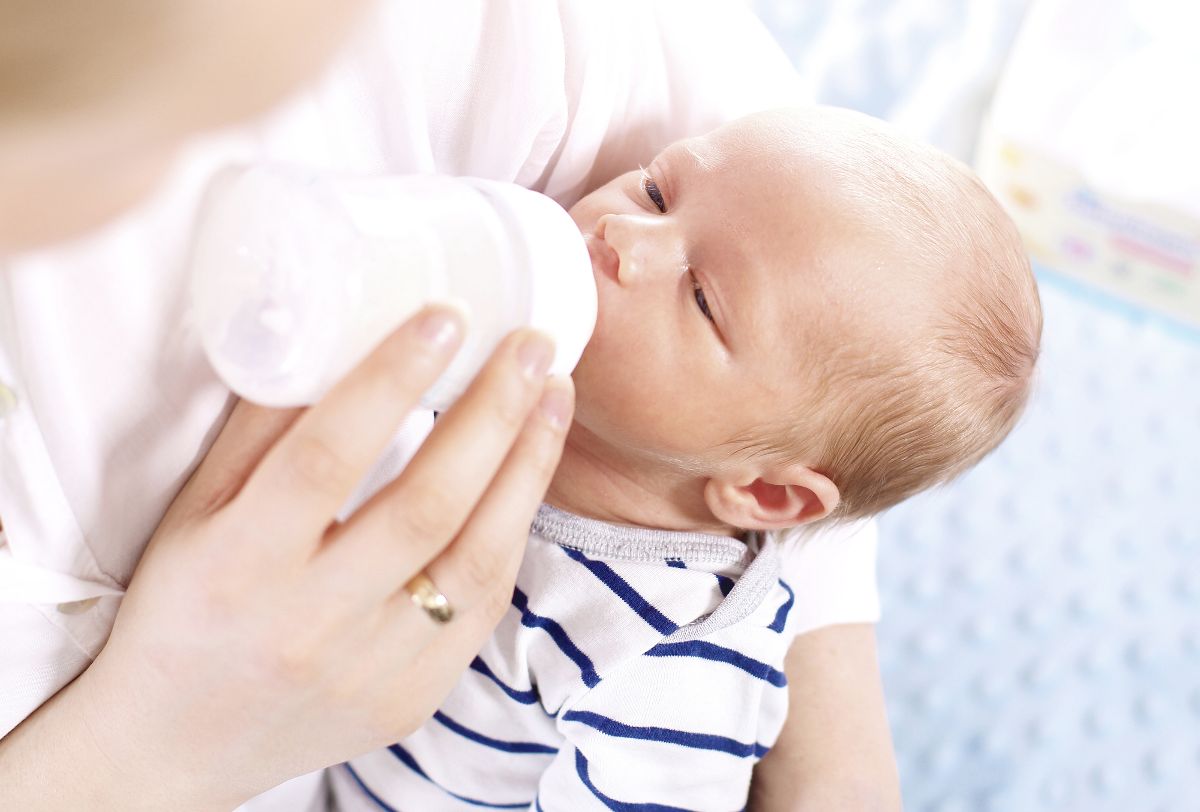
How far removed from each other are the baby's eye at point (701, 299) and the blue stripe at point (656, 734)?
389 mm

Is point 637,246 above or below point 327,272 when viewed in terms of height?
below

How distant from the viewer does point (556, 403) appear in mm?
710

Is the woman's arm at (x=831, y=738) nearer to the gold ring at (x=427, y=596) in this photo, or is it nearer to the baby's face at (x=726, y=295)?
the baby's face at (x=726, y=295)

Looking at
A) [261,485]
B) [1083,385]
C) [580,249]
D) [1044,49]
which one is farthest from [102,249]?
[1044,49]

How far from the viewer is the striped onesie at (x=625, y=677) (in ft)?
3.35

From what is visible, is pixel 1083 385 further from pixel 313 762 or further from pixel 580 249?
pixel 313 762

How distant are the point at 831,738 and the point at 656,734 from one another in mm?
248

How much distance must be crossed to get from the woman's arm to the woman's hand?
515mm

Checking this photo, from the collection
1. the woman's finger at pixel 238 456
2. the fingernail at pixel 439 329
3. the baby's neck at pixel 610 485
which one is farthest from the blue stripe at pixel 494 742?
the fingernail at pixel 439 329

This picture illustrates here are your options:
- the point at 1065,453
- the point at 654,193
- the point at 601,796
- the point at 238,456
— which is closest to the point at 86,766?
the point at 238,456

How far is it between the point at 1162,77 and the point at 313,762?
203 centimetres

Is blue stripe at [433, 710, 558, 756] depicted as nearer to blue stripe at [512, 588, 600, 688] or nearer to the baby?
the baby

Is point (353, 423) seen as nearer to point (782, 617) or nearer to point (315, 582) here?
point (315, 582)

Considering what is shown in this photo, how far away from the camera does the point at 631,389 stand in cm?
98
